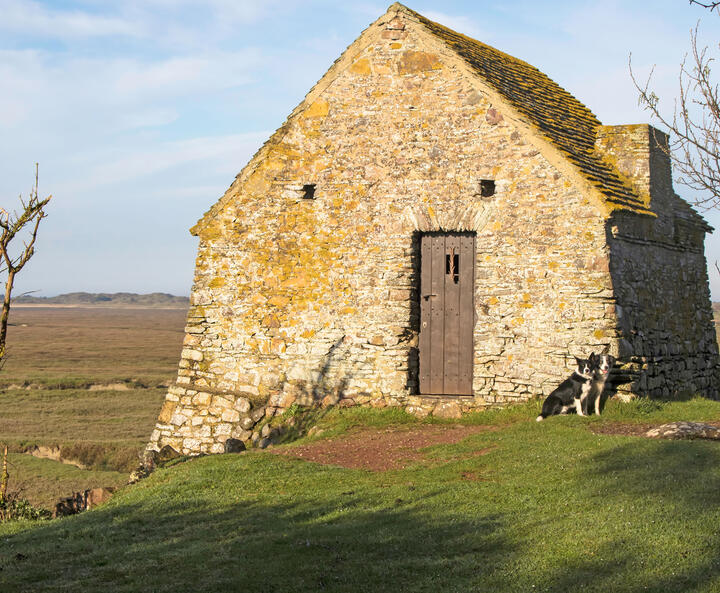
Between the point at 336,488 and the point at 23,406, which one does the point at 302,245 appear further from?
the point at 23,406

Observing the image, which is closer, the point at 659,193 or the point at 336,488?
the point at 336,488

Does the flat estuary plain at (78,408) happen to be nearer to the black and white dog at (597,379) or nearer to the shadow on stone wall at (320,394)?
the shadow on stone wall at (320,394)

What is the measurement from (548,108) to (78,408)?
1120 inches

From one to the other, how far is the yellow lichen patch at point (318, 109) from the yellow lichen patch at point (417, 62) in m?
1.51

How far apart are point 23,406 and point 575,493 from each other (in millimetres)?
34665

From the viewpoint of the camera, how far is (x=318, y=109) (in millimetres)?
14773

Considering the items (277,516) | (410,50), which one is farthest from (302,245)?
(277,516)

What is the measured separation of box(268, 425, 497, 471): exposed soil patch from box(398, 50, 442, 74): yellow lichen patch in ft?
21.1

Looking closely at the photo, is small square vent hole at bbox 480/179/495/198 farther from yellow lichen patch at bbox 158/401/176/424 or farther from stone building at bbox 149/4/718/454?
yellow lichen patch at bbox 158/401/176/424

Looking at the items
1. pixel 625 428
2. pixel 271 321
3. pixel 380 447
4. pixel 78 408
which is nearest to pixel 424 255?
pixel 271 321

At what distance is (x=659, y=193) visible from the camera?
48.5 ft

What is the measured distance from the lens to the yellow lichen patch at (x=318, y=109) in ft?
48.3

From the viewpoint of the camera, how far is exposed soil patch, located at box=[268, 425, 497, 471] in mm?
10430

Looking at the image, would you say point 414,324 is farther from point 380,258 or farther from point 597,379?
point 597,379
